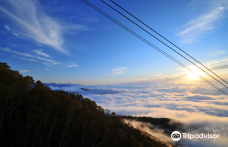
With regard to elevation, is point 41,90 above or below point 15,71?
below

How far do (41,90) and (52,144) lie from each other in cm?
1066

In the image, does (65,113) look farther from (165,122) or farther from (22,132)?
(165,122)

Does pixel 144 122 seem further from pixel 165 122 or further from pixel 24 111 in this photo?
pixel 24 111

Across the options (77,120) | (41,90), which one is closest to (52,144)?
(77,120)

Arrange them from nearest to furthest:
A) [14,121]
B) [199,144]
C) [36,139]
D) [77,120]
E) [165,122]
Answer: [36,139]
[14,121]
[77,120]
[199,144]
[165,122]

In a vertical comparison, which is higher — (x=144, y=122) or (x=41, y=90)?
(x=41, y=90)

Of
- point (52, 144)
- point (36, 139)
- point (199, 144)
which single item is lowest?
point (199, 144)

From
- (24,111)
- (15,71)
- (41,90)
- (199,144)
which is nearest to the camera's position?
(24,111)

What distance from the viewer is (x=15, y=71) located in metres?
30.9

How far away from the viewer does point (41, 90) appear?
830 inches

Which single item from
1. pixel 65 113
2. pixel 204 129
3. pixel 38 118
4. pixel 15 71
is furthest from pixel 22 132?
pixel 204 129

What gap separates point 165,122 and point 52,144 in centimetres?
10095

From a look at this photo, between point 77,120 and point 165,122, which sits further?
point 165,122

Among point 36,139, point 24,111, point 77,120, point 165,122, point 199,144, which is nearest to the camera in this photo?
point 36,139
